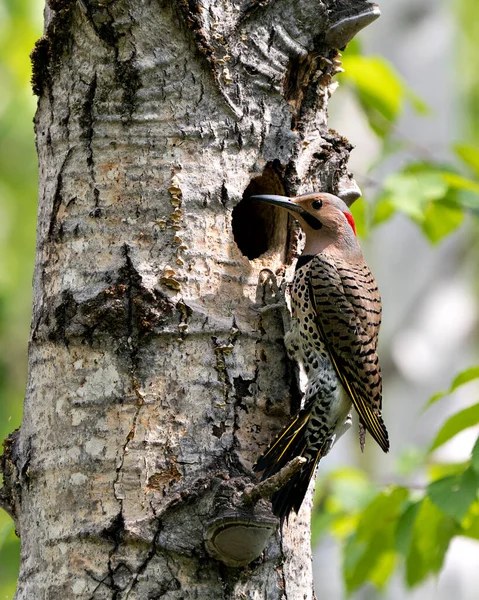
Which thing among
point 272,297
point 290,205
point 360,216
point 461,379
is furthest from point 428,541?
point 360,216

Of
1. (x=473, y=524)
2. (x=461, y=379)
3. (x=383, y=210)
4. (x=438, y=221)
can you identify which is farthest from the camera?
(x=438, y=221)

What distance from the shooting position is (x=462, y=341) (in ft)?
30.1

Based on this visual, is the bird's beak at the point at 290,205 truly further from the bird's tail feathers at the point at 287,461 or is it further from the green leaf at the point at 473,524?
the green leaf at the point at 473,524

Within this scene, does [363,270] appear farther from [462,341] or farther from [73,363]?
[462,341]

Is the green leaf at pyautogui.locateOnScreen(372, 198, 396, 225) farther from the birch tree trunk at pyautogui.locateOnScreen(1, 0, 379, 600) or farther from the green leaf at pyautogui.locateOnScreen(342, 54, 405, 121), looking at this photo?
the birch tree trunk at pyautogui.locateOnScreen(1, 0, 379, 600)


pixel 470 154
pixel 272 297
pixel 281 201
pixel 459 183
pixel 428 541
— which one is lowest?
pixel 428 541

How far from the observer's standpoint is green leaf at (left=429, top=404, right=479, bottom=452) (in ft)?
10.6

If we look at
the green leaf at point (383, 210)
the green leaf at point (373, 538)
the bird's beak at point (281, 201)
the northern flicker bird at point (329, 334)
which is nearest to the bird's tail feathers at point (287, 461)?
the northern flicker bird at point (329, 334)

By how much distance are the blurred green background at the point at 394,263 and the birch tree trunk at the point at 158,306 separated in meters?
0.79

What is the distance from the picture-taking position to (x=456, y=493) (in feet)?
9.89

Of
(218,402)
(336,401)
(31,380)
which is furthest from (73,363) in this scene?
(336,401)

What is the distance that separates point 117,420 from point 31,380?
0.37 m

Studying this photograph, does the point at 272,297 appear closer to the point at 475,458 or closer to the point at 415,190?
the point at 475,458

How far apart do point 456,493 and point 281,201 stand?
1131mm
